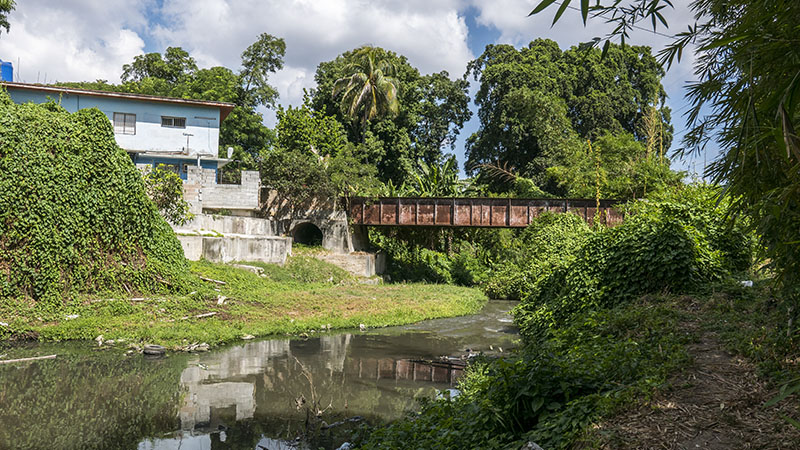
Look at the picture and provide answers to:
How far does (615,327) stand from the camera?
8.16 metres

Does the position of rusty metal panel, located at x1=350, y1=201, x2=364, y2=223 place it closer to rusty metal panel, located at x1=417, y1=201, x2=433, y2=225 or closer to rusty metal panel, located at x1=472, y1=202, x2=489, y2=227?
rusty metal panel, located at x1=417, y1=201, x2=433, y2=225

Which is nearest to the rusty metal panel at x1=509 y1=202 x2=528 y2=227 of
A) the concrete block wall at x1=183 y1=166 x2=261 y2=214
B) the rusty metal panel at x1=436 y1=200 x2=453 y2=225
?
the rusty metal panel at x1=436 y1=200 x2=453 y2=225

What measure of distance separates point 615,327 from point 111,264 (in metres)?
13.7

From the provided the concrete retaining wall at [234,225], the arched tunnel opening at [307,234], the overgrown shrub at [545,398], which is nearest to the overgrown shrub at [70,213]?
the concrete retaining wall at [234,225]

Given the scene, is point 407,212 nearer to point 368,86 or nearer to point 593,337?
point 368,86

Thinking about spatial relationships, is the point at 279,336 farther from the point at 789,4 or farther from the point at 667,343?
the point at 789,4

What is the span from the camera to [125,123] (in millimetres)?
31562

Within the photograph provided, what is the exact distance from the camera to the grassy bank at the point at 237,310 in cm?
1386

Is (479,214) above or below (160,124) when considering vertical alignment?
below

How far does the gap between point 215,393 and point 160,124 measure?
25338 millimetres

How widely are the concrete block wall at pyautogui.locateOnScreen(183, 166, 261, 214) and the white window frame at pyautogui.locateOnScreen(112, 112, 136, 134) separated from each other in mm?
6662

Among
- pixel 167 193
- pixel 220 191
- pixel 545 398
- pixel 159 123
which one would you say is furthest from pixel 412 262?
pixel 545 398

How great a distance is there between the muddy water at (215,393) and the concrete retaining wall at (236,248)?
28.2ft

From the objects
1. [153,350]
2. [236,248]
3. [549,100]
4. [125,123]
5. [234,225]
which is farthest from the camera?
[549,100]
